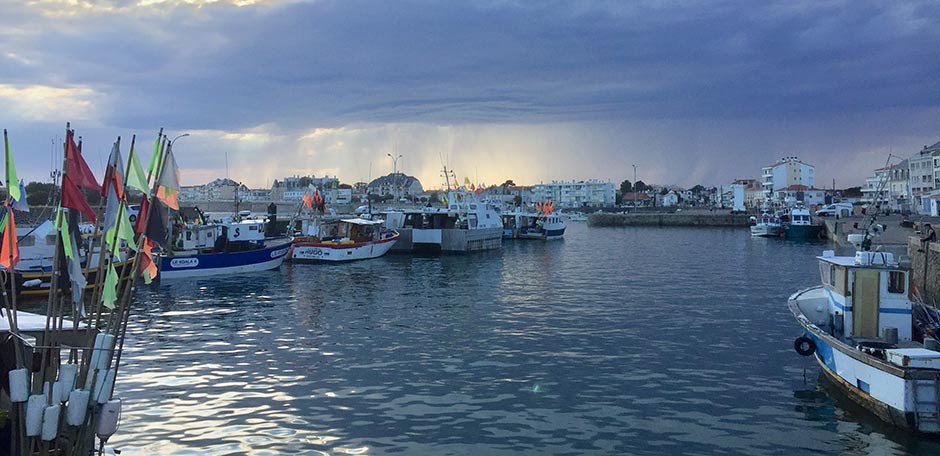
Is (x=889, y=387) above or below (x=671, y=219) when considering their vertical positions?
below

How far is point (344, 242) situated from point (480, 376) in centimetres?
3523

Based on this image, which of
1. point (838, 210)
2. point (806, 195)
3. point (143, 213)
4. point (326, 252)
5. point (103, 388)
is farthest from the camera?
point (806, 195)

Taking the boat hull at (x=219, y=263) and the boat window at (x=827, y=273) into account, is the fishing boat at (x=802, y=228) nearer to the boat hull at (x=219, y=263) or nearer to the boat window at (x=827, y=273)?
the boat hull at (x=219, y=263)

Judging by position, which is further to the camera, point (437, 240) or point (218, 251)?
point (437, 240)

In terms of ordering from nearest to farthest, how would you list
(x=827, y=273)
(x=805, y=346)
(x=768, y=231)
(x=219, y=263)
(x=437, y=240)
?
1. (x=805, y=346)
2. (x=827, y=273)
3. (x=219, y=263)
4. (x=437, y=240)
5. (x=768, y=231)

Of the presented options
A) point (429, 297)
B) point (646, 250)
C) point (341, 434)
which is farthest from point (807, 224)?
point (341, 434)

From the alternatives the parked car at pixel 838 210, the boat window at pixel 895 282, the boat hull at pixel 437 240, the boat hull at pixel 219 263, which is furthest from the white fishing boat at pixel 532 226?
the boat window at pixel 895 282

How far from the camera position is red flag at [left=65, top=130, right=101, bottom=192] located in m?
10.0

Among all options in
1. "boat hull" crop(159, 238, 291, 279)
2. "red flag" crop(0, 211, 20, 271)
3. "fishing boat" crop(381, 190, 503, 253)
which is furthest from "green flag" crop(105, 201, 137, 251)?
"fishing boat" crop(381, 190, 503, 253)

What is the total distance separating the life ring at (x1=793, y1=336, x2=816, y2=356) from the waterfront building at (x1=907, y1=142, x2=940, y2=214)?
9487 cm

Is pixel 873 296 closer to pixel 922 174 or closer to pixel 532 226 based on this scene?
pixel 532 226

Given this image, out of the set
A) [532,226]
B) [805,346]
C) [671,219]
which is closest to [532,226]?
[532,226]

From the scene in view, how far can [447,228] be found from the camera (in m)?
61.4

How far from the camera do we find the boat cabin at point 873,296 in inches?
646
